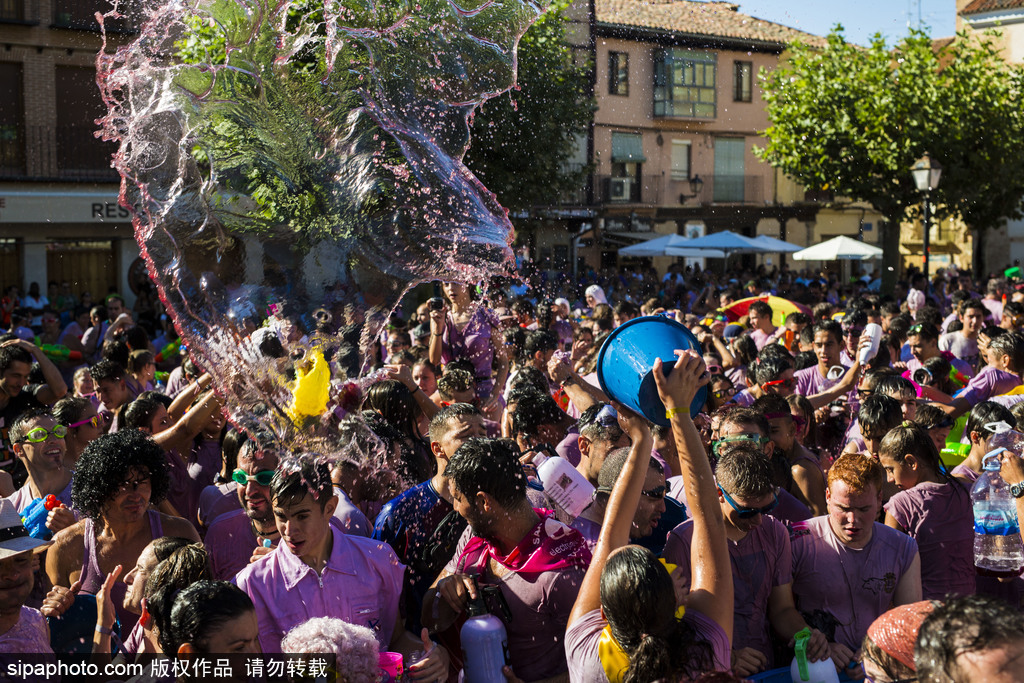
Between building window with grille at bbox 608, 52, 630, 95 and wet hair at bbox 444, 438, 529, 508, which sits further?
building window with grille at bbox 608, 52, 630, 95

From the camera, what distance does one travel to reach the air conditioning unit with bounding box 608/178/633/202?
107ft

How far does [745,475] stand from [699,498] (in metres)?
0.64

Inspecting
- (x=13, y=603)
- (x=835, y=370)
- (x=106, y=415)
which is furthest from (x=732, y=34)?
(x=13, y=603)

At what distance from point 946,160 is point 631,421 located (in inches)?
920

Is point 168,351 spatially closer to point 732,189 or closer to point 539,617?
point 539,617

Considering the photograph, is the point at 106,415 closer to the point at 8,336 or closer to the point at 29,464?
the point at 29,464

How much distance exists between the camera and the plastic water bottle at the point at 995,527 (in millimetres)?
4125

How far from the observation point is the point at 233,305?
4645 millimetres

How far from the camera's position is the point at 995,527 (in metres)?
4.21

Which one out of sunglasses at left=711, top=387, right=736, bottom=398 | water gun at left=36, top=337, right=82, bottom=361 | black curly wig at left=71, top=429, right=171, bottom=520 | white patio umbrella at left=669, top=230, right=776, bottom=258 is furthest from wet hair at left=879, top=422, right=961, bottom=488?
white patio umbrella at left=669, top=230, right=776, bottom=258

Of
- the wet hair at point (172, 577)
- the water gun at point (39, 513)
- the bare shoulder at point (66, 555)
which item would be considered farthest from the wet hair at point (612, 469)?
the water gun at point (39, 513)

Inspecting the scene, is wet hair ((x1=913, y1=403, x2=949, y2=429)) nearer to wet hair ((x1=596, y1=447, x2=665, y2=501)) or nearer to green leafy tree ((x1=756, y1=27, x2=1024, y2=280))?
wet hair ((x1=596, y1=447, x2=665, y2=501))

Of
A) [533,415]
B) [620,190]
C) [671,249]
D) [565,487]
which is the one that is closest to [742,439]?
[565,487]

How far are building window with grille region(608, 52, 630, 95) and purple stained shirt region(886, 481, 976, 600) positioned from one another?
28348 millimetres
